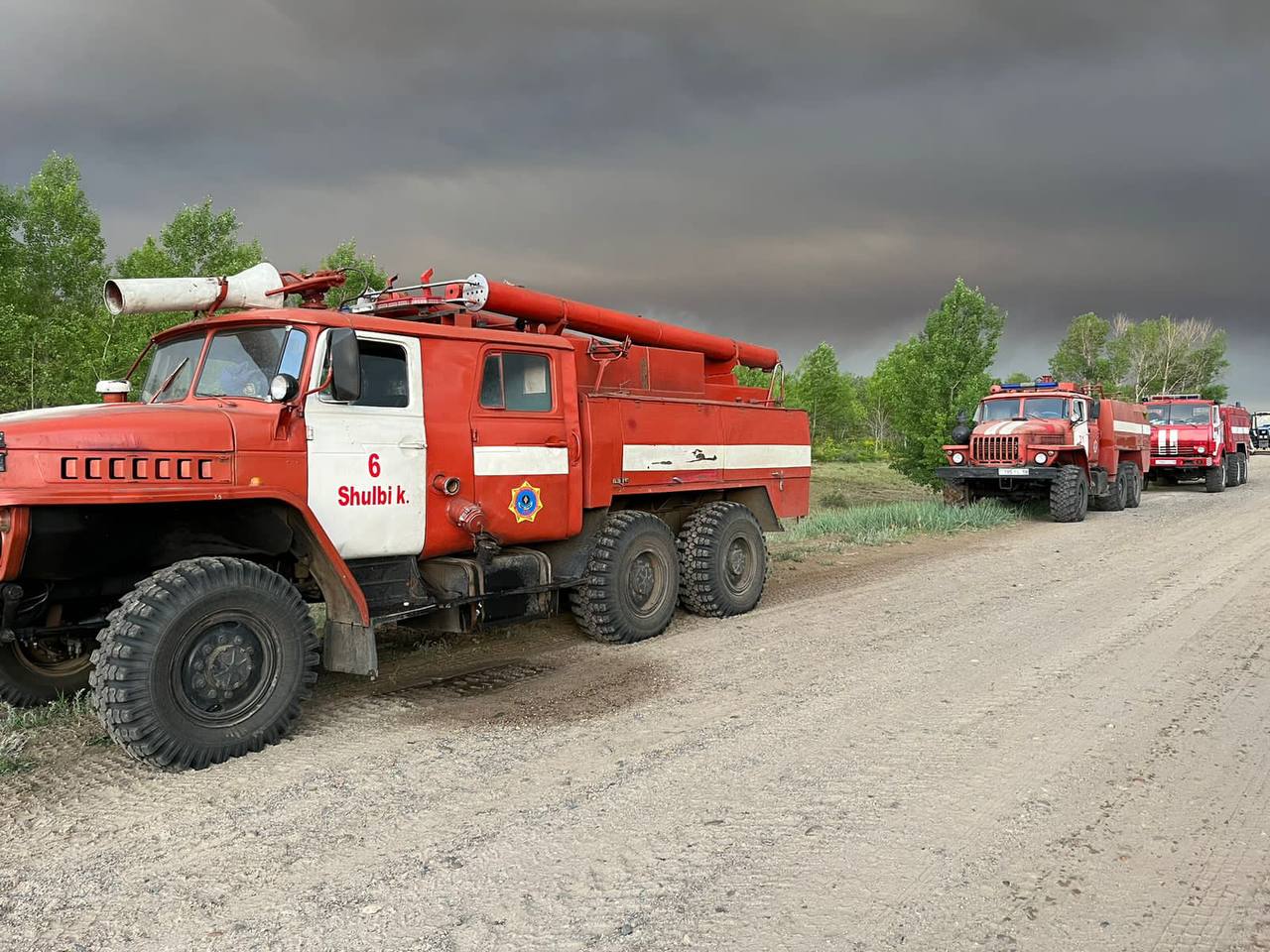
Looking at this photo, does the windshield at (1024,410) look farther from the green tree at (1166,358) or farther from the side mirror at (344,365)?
the green tree at (1166,358)

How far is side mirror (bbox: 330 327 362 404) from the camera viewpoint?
16.7 feet

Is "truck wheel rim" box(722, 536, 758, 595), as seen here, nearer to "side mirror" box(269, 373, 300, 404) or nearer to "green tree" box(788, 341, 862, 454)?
"side mirror" box(269, 373, 300, 404)

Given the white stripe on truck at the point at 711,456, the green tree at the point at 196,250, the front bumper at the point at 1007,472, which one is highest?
the green tree at the point at 196,250

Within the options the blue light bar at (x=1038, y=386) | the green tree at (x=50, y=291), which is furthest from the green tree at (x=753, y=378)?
the green tree at (x=50, y=291)

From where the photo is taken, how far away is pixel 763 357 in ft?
32.2

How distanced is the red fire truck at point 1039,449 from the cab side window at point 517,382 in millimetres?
12644

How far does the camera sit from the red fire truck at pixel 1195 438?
24406mm

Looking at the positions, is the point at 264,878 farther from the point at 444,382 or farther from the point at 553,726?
the point at 444,382

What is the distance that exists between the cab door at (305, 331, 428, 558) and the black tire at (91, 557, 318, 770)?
0.59 metres

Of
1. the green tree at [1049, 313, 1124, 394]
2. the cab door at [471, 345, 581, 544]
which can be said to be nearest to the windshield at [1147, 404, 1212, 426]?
the cab door at [471, 345, 581, 544]

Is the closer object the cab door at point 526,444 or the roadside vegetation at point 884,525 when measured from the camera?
the cab door at point 526,444

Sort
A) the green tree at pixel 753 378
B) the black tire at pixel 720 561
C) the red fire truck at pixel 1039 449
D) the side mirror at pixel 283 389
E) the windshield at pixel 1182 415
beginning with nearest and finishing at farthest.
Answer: the side mirror at pixel 283 389, the black tire at pixel 720 561, the green tree at pixel 753 378, the red fire truck at pixel 1039 449, the windshield at pixel 1182 415

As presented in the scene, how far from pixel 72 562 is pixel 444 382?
241cm

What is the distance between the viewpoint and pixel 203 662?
15.1 feet
